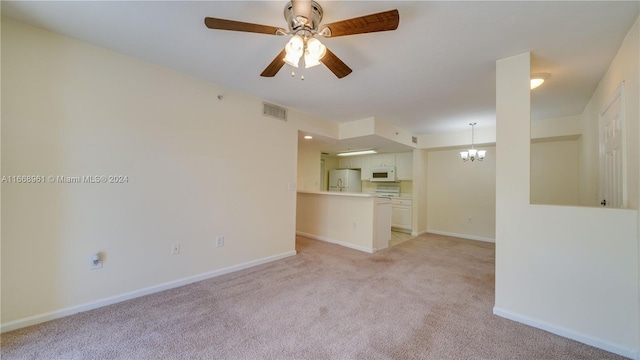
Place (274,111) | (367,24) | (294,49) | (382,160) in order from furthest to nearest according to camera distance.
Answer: (382,160) → (274,111) → (294,49) → (367,24)

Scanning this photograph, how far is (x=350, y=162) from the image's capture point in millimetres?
7379

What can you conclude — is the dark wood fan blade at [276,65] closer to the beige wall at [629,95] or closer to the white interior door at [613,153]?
the beige wall at [629,95]

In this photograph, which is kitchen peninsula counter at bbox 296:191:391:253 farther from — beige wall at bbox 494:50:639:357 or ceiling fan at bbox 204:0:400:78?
ceiling fan at bbox 204:0:400:78

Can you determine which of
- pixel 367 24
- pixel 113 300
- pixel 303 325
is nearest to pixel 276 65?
pixel 367 24

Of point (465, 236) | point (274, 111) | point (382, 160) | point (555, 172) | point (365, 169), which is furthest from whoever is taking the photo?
point (365, 169)

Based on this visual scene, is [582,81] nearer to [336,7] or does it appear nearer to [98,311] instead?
[336,7]

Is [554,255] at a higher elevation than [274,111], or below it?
below

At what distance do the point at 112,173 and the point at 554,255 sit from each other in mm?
4118

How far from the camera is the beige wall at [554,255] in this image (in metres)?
1.72

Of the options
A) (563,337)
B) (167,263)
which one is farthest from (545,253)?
(167,263)

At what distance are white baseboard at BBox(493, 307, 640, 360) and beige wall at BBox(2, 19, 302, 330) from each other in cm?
296

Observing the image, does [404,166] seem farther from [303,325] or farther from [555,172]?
[303,325]

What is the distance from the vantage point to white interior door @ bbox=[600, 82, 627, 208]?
1991 millimetres

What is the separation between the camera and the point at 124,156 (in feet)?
7.70
